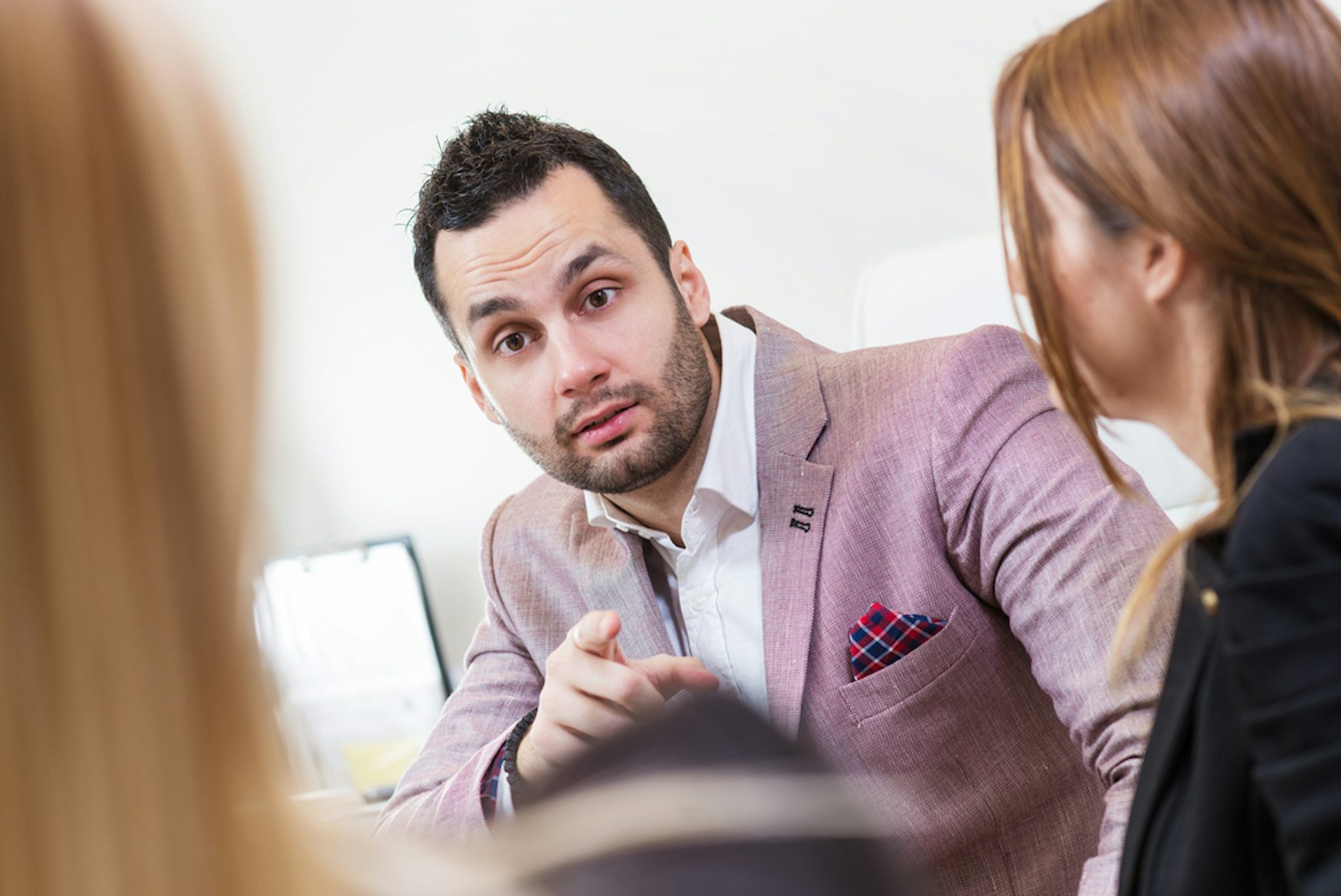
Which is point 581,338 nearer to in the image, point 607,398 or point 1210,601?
point 607,398

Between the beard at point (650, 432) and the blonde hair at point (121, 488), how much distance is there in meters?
1.03

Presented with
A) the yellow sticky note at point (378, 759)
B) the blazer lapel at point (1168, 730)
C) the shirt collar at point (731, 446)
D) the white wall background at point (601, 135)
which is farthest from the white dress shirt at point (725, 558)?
the yellow sticky note at point (378, 759)

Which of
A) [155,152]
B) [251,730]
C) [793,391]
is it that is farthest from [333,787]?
[793,391]

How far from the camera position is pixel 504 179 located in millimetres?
1508

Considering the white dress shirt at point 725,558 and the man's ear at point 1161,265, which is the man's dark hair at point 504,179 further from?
the man's ear at point 1161,265

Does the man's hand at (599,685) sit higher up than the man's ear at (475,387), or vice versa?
the man's ear at (475,387)

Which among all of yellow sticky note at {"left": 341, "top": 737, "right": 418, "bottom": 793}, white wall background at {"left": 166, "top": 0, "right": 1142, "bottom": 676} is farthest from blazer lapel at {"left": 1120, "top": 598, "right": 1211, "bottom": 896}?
yellow sticky note at {"left": 341, "top": 737, "right": 418, "bottom": 793}

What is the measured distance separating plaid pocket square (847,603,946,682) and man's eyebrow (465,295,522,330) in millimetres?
565

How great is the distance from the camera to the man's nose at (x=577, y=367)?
56.2 inches

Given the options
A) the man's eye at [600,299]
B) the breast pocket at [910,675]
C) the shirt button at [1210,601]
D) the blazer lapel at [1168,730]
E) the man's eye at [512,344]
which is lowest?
the breast pocket at [910,675]

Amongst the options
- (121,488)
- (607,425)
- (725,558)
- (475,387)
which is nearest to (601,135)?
(475,387)

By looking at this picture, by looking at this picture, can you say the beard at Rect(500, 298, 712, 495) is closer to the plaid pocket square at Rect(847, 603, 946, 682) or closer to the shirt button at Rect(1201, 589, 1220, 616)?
the plaid pocket square at Rect(847, 603, 946, 682)

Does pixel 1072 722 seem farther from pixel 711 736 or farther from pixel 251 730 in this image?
pixel 251 730

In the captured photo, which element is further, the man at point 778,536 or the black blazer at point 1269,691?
the man at point 778,536
